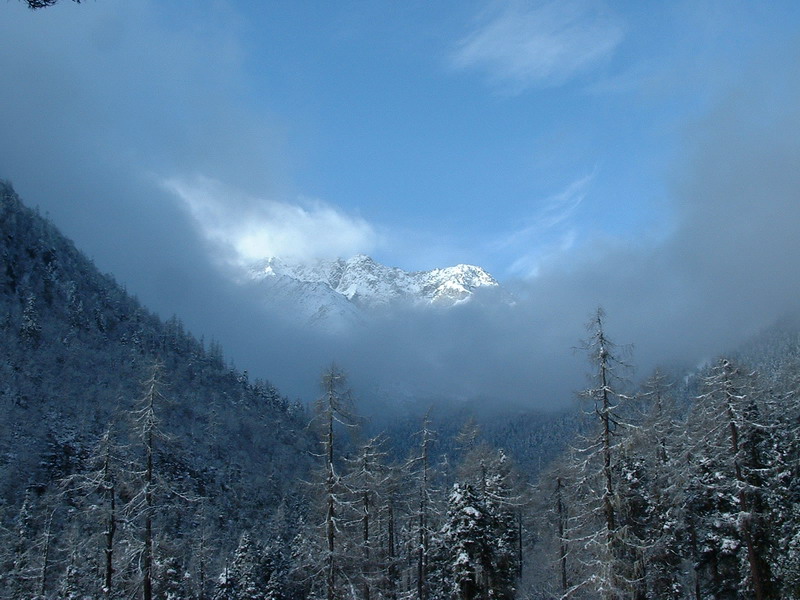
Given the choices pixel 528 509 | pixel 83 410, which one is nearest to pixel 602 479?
pixel 528 509

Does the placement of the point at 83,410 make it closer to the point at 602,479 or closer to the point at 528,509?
the point at 528,509

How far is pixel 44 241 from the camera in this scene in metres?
197

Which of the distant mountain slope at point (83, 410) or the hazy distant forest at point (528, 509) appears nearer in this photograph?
the hazy distant forest at point (528, 509)

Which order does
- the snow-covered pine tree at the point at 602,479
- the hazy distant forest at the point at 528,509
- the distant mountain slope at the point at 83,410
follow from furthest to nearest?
1. the distant mountain slope at the point at 83,410
2. the hazy distant forest at the point at 528,509
3. the snow-covered pine tree at the point at 602,479

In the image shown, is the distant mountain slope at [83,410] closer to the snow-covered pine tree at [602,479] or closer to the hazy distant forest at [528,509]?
the hazy distant forest at [528,509]

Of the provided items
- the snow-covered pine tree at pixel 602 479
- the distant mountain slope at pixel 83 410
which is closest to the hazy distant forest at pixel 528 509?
the snow-covered pine tree at pixel 602 479

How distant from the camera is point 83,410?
427 ft

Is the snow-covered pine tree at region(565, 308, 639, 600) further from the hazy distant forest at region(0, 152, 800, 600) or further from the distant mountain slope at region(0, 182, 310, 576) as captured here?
the distant mountain slope at region(0, 182, 310, 576)

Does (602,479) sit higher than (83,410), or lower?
lower

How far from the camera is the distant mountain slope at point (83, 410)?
106500 millimetres

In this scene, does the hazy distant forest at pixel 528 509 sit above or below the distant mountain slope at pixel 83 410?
below

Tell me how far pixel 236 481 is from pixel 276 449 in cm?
4236

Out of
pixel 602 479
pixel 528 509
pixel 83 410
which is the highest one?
pixel 83 410

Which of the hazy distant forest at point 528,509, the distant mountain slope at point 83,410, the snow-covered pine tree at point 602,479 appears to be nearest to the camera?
the snow-covered pine tree at point 602,479
